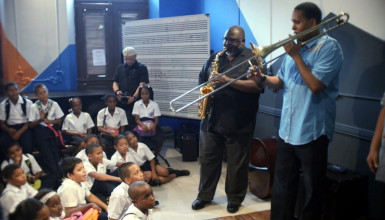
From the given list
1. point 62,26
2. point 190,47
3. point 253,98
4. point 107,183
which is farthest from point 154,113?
point 62,26

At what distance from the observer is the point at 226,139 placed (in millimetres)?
3209

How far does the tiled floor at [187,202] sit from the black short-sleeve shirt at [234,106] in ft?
2.35

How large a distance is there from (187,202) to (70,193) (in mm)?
1190

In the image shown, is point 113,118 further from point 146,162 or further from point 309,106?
point 309,106

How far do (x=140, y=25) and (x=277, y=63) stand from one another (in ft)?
7.59

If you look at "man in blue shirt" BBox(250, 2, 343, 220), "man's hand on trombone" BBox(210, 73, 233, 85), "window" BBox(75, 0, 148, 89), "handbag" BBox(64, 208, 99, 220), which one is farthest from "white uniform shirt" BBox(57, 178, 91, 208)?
"window" BBox(75, 0, 148, 89)

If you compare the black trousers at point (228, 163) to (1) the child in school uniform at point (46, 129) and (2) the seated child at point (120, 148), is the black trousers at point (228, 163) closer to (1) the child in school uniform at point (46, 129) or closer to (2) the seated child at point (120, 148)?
(2) the seated child at point (120, 148)

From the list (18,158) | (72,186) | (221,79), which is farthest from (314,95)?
(72,186)

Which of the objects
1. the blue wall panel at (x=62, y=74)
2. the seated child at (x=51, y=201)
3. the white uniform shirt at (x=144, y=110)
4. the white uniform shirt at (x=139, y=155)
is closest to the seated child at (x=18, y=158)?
the seated child at (x=51, y=201)

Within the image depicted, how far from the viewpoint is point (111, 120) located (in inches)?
182

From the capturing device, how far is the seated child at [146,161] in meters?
3.83

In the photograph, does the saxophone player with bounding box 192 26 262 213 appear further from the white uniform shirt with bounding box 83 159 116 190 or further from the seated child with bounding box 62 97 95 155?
the seated child with bounding box 62 97 95 155

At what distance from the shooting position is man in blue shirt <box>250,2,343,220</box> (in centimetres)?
204

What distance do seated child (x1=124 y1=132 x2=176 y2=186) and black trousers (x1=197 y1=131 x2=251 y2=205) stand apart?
0.82 metres
